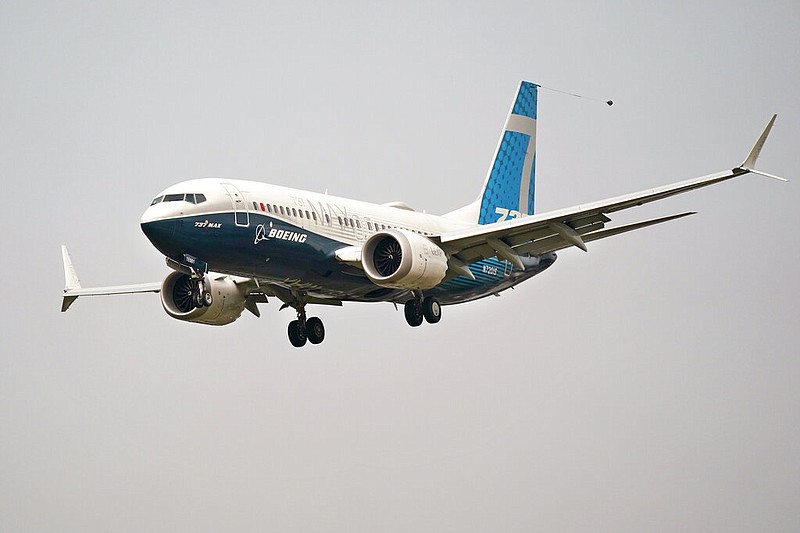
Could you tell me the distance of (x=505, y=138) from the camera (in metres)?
55.0

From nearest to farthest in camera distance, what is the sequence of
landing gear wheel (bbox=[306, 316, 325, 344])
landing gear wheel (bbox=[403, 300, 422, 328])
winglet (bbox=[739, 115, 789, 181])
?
winglet (bbox=[739, 115, 789, 181]) → landing gear wheel (bbox=[403, 300, 422, 328]) → landing gear wheel (bbox=[306, 316, 325, 344])

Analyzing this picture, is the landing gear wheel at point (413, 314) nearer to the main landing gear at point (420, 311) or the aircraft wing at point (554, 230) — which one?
the main landing gear at point (420, 311)

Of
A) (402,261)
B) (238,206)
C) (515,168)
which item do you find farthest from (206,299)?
(515,168)

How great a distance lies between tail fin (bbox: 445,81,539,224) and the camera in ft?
172

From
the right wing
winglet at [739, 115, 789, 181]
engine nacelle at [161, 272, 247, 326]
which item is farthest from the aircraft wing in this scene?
the right wing

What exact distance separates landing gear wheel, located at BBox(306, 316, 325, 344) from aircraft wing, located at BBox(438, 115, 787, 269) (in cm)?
602

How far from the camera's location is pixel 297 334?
4691cm

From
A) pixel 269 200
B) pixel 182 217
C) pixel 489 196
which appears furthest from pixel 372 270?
pixel 489 196

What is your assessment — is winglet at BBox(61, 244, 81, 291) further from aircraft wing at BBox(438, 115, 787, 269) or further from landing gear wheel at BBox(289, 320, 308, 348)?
aircraft wing at BBox(438, 115, 787, 269)

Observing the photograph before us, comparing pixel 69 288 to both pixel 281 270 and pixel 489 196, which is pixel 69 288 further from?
pixel 489 196

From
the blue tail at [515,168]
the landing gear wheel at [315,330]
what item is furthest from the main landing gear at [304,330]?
the blue tail at [515,168]

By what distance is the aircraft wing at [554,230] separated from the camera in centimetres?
3981

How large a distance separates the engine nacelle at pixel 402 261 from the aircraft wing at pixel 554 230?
59.3 inches

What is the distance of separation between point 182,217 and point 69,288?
1419 cm
